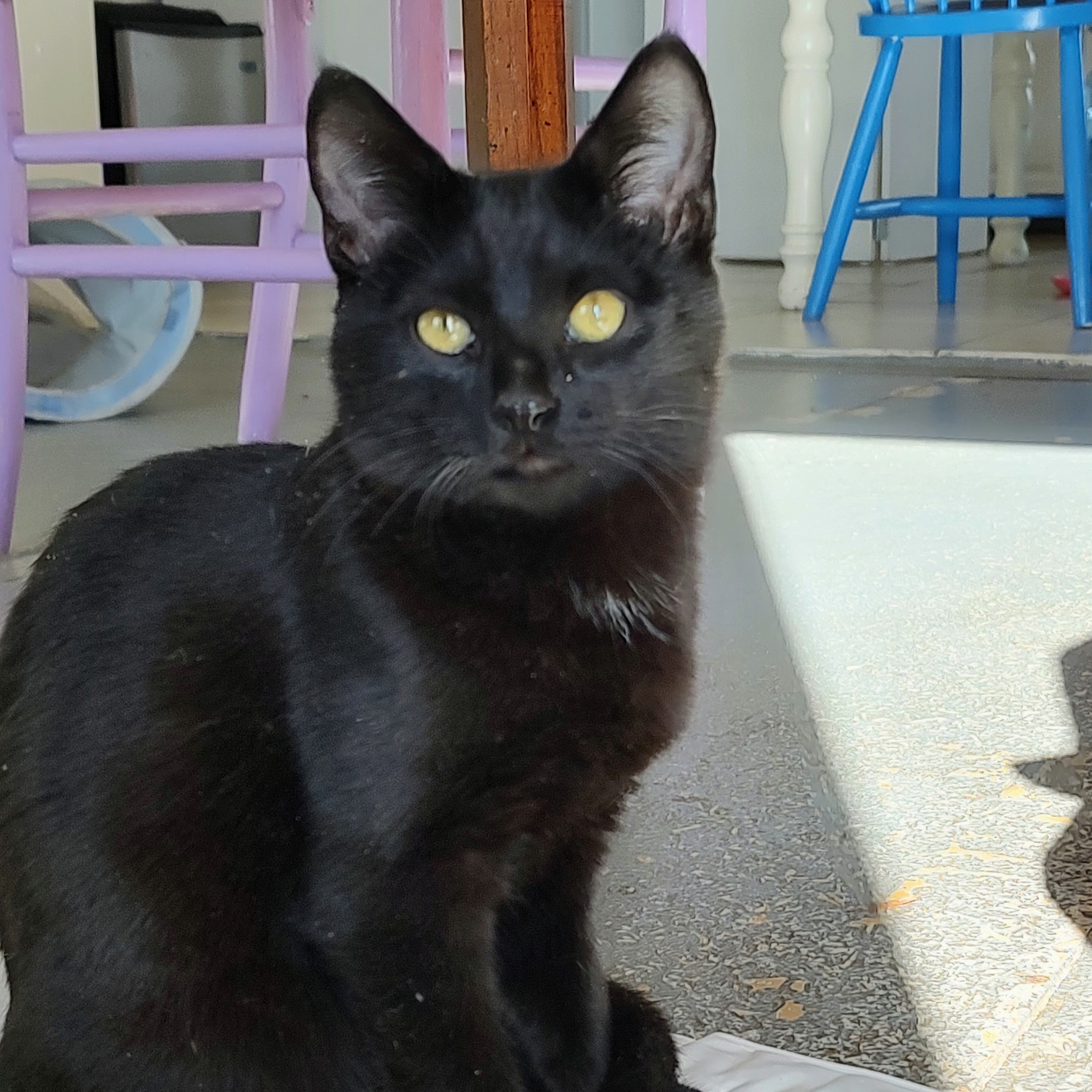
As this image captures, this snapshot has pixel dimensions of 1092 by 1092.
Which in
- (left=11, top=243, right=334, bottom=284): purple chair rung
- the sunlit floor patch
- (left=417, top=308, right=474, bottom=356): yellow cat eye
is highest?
(left=417, top=308, right=474, bottom=356): yellow cat eye

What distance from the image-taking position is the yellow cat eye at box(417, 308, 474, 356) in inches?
30.7

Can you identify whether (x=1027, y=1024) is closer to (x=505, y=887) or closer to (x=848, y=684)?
(x=505, y=887)

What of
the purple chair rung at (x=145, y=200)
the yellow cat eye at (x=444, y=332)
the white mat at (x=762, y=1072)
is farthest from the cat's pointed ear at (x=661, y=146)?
the purple chair rung at (x=145, y=200)

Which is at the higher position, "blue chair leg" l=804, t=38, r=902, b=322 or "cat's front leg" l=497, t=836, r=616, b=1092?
"blue chair leg" l=804, t=38, r=902, b=322

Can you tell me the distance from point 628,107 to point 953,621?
0.96m

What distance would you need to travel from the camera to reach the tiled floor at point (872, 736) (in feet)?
3.00

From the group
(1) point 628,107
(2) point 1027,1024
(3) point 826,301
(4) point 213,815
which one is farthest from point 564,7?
(3) point 826,301

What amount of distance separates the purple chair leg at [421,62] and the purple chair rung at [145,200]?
0.61 m

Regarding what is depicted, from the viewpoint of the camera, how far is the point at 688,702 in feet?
2.72

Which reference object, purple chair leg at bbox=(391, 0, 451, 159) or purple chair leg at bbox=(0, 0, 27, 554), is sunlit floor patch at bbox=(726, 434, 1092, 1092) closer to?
purple chair leg at bbox=(391, 0, 451, 159)

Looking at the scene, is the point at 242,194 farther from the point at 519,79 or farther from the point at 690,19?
the point at 519,79

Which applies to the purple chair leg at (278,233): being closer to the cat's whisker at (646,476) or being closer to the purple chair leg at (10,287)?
the purple chair leg at (10,287)

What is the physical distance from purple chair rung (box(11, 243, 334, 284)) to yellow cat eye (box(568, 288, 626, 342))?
2.47 feet

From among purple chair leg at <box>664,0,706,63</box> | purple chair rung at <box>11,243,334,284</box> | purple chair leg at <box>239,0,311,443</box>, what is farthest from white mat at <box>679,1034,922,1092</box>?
purple chair leg at <box>239,0,311,443</box>
